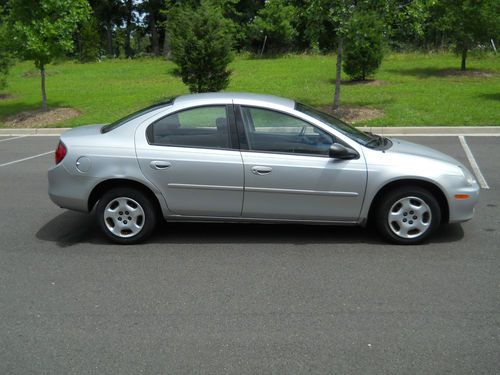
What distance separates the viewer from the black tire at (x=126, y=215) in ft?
18.0

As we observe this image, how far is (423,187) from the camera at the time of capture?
5.45m

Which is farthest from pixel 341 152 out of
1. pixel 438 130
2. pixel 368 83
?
pixel 368 83

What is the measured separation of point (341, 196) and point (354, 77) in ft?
49.5

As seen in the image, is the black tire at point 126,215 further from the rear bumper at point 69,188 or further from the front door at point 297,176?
the front door at point 297,176

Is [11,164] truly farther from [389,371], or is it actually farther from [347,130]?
[389,371]

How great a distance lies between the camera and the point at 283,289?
4484mm

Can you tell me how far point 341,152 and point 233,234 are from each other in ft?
4.98

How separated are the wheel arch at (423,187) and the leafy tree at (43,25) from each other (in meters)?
12.9

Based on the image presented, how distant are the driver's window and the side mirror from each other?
103 millimetres

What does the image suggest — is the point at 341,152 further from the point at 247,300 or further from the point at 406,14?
the point at 406,14

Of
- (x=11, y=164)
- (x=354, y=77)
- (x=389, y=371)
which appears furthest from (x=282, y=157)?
(x=354, y=77)

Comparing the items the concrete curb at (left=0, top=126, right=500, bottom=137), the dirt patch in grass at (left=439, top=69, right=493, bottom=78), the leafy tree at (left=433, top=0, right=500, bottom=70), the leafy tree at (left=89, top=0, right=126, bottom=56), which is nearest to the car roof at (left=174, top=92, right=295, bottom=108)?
the concrete curb at (left=0, top=126, right=500, bottom=137)

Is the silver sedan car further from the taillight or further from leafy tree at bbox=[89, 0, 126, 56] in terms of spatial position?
leafy tree at bbox=[89, 0, 126, 56]

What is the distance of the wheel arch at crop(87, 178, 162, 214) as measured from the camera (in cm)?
552
